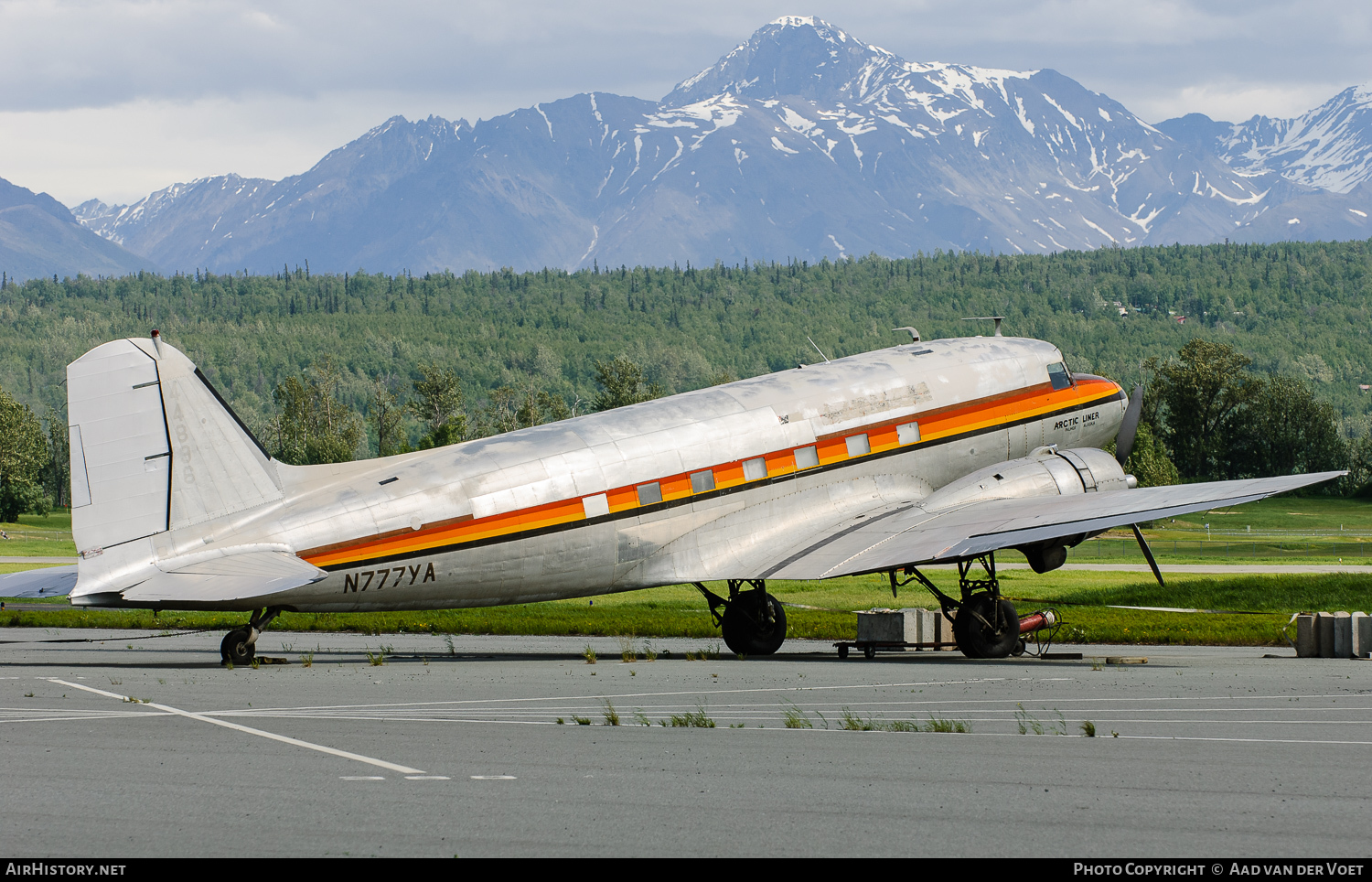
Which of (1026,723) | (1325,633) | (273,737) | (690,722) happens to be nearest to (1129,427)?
(1325,633)

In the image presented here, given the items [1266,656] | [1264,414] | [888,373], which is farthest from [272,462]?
[1264,414]

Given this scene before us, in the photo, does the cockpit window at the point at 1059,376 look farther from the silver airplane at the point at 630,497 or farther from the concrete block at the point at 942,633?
the concrete block at the point at 942,633

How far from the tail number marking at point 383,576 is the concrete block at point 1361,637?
60.3 feet

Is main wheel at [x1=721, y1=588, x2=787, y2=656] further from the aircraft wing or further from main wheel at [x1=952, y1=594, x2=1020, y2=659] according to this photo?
main wheel at [x1=952, y1=594, x2=1020, y2=659]

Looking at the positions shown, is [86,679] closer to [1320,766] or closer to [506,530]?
[506,530]

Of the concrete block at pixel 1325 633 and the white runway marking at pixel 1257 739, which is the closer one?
the white runway marking at pixel 1257 739

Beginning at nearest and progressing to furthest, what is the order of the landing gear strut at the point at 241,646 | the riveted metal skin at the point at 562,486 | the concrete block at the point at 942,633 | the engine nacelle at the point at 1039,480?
the riveted metal skin at the point at 562,486, the landing gear strut at the point at 241,646, the engine nacelle at the point at 1039,480, the concrete block at the point at 942,633

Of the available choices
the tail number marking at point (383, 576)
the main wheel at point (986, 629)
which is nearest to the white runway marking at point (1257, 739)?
the main wheel at point (986, 629)

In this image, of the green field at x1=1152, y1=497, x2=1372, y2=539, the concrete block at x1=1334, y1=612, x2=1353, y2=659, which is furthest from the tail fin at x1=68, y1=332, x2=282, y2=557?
the green field at x1=1152, y1=497, x2=1372, y2=539

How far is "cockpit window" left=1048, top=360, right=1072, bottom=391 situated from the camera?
30.9m

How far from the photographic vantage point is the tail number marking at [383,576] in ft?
75.1

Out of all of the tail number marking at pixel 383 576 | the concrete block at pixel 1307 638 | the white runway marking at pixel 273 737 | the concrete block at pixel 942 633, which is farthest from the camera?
the concrete block at pixel 942 633

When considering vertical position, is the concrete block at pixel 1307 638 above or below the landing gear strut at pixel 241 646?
below

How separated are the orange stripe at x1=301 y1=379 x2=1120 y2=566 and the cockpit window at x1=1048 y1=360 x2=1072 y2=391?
140mm
